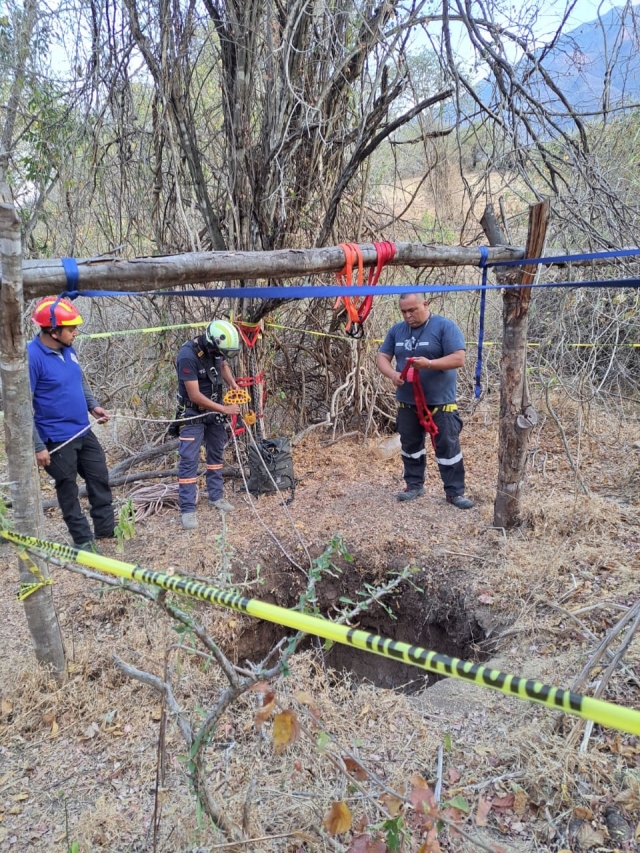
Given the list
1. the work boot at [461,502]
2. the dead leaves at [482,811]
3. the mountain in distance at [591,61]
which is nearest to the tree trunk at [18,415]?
the dead leaves at [482,811]

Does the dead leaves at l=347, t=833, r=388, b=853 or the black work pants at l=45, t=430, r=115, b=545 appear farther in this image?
the black work pants at l=45, t=430, r=115, b=545

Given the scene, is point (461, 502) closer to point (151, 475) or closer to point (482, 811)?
point (482, 811)

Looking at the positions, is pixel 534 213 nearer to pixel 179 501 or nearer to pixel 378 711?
pixel 378 711

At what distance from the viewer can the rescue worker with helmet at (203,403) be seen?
427 cm

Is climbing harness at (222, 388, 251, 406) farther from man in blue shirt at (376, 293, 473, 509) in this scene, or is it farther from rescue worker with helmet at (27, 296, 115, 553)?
man in blue shirt at (376, 293, 473, 509)

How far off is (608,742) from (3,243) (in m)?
3.02

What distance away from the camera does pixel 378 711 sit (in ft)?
8.55

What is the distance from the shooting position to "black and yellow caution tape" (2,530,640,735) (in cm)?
100

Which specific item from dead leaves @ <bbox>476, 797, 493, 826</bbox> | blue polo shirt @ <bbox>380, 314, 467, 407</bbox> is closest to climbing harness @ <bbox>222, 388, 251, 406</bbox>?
blue polo shirt @ <bbox>380, 314, 467, 407</bbox>

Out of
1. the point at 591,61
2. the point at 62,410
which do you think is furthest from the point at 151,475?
the point at 591,61

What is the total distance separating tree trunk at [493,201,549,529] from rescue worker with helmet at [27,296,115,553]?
271 cm

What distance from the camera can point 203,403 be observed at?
14.1 feet

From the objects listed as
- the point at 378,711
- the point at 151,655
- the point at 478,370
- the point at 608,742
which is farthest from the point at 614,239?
the point at 151,655

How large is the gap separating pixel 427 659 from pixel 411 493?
A: 3613 mm
